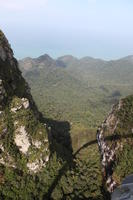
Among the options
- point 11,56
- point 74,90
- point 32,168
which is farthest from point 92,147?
point 74,90

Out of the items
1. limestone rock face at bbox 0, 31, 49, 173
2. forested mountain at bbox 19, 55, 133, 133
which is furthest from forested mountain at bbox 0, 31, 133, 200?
forested mountain at bbox 19, 55, 133, 133

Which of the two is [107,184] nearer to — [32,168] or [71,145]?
[32,168]

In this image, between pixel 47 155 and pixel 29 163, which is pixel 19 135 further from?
pixel 47 155

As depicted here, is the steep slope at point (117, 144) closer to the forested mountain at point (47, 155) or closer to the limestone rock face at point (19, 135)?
the forested mountain at point (47, 155)

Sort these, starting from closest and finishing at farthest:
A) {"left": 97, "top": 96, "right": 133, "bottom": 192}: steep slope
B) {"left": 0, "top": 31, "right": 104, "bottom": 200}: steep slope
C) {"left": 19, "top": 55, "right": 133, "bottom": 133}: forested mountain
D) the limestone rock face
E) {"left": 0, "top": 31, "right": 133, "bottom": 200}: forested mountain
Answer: {"left": 0, "top": 31, "right": 104, "bottom": 200}: steep slope → {"left": 0, "top": 31, "right": 133, "bottom": 200}: forested mountain → the limestone rock face → {"left": 97, "top": 96, "right": 133, "bottom": 192}: steep slope → {"left": 19, "top": 55, "right": 133, "bottom": 133}: forested mountain

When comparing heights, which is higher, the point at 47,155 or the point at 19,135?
the point at 19,135

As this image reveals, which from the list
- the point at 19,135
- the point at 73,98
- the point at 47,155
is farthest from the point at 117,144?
the point at 73,98

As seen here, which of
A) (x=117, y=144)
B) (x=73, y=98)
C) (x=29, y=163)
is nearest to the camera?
(x=29, y=163)

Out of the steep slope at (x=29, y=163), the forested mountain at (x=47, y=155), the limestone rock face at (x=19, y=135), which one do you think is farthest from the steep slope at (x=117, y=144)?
the limestone rock face at (x=19, y=135)

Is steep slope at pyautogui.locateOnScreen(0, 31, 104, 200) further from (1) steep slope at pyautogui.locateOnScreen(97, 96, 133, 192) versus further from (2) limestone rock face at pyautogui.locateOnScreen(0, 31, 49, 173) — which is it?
(1) steep slope at pyautogui.locateOnScreen(97, 96, 133, 192)

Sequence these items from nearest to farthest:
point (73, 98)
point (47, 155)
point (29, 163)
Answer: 1. point (29, 163)
2. point (47, 155)
3. point (73, 98)

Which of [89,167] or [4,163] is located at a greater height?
[4,163]
